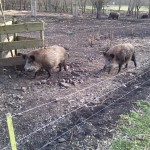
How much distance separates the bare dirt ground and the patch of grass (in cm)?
17

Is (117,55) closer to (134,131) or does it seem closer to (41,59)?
(41,59)

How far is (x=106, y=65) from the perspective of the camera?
8.80 meters

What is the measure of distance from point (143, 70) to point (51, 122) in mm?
4103

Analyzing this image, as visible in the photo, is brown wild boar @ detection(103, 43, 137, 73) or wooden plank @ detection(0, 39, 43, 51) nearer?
wooden plank @ detection(0, 39, 43, 51)

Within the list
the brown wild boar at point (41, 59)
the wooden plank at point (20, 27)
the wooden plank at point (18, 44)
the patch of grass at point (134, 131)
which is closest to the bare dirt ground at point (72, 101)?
the patch of grass at point (134, 131)

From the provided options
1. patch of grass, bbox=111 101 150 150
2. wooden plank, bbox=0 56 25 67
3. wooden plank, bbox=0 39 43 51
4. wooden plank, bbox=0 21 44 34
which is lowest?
patch of grass, bbox=111 101 150 150

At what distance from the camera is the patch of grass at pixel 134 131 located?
5059mm

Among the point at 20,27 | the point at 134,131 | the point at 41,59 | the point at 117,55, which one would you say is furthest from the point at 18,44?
the point at 134,131

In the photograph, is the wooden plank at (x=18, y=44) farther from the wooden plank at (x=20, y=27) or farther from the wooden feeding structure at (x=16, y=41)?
the wooden plank at (x=20, y=27)

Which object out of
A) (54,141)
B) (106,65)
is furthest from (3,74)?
(54,141)

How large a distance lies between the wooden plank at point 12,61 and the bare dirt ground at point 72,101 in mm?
233

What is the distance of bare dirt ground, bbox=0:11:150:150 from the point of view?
A: 5.36 metres

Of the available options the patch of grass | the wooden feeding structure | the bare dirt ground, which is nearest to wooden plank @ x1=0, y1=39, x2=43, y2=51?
the wooden feeding structure

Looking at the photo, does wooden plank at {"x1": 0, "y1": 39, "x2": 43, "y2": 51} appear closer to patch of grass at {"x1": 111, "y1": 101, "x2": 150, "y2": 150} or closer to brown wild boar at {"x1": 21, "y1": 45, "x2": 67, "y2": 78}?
brown wild boar at {"x1": 21, "y1": 45, "x2": 67, "y2": 78}
